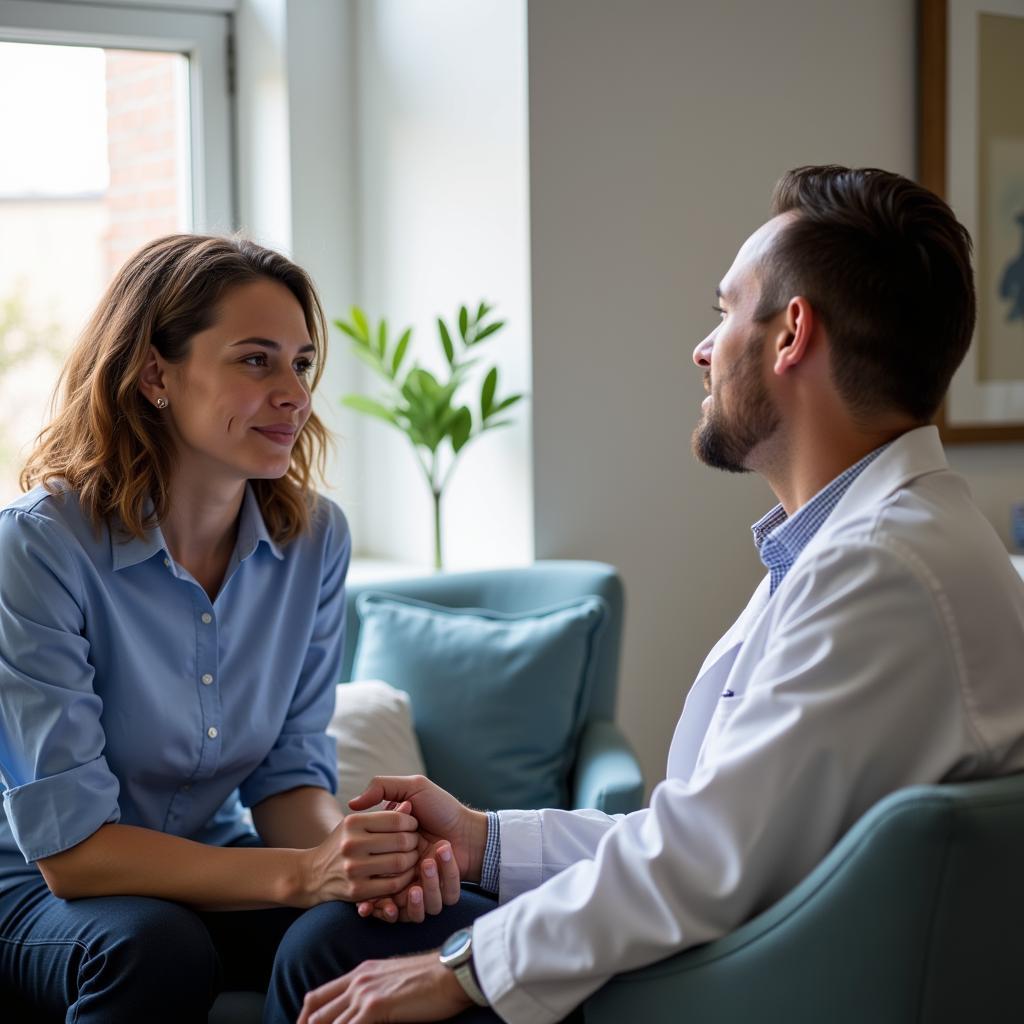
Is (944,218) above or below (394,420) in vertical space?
above

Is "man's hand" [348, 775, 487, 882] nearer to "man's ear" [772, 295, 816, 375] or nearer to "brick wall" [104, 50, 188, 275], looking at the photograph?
"man's ear" [772, 295, 816, 375]

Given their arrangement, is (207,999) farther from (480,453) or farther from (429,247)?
(429,247)

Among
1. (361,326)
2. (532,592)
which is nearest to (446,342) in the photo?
(361,326)

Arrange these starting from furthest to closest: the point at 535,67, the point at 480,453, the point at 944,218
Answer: the point at 480,453, the point at 535,67, the point at 944,218

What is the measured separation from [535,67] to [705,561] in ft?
3.92

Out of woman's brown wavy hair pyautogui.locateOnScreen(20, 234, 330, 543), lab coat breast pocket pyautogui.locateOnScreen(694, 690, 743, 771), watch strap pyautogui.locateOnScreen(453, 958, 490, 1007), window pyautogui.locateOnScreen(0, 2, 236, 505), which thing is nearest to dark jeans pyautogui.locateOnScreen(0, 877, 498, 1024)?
watch strap pyautogui.locateOnScreen(453, 958, 490, 1007)

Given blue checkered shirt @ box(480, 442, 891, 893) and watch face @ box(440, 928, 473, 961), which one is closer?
watch face @ box(440, 928, 473, 961)

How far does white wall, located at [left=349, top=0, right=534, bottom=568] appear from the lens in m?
2.91

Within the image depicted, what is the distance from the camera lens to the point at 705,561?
317cm

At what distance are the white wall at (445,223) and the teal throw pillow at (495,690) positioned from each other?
1.49ft

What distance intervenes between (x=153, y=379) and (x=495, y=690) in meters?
0.93

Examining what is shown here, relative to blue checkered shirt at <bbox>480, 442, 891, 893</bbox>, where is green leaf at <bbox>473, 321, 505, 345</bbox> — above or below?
above

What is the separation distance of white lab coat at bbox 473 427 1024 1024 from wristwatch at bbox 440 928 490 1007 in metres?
0.02

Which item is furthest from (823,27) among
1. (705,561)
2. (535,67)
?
(705,561)
